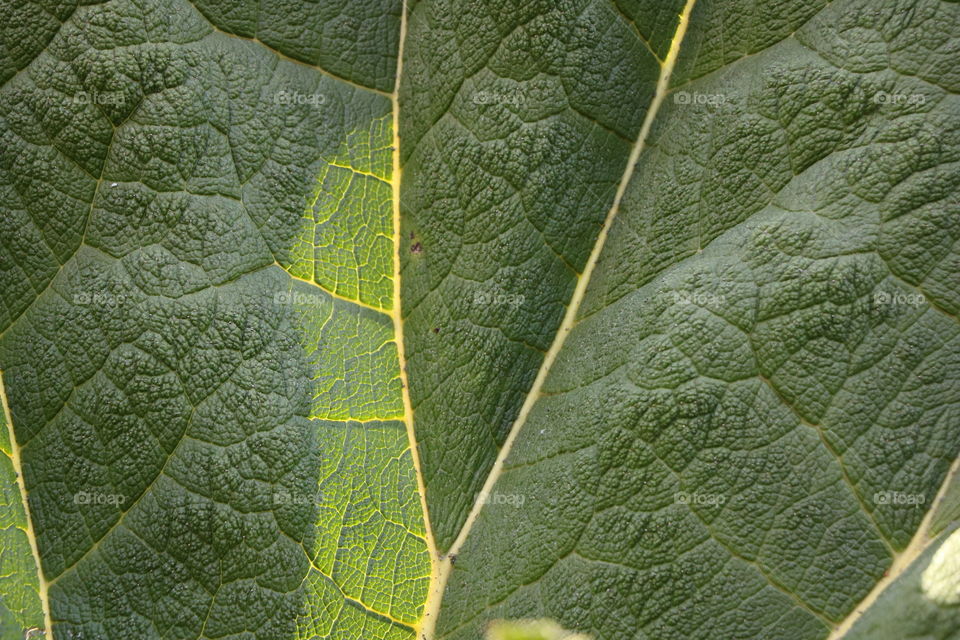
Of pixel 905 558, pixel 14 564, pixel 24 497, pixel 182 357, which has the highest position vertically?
pixel 905 558

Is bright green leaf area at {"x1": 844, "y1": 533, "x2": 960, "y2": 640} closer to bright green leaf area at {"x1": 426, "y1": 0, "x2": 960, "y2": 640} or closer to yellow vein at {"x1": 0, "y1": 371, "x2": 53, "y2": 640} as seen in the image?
bright green leaf area at {"x1": 426, "y1": 0, "x2": 960, "y2": 640}

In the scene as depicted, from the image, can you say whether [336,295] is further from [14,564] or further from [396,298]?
[14,564]

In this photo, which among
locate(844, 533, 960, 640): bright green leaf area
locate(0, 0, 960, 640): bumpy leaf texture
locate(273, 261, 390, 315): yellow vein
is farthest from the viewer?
locate(273, 261, 390, 315): yellow vein

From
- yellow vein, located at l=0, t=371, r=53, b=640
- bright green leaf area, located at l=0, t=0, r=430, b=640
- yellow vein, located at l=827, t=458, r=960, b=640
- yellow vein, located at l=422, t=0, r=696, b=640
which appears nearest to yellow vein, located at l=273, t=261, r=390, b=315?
bright green leaf area, located at l=0, t=0, r=430, b=640

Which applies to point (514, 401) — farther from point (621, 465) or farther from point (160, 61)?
point (160, 61)

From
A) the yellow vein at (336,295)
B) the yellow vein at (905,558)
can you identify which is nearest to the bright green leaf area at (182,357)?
the yellow vein at (336,295)

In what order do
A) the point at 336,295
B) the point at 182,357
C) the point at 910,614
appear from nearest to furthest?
the point at 910,614 → the point at 182,357 → the point at 336,295

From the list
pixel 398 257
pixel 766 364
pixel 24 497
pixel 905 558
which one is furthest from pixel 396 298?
pixel 905 558
